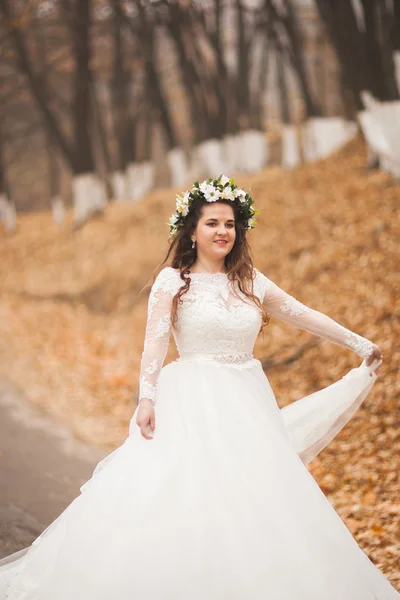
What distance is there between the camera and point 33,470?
5727 mm

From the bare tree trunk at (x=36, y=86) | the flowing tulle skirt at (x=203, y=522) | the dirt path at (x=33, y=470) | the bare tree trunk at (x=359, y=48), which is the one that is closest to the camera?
the flowing tulle skirt at (x=203, y=522)

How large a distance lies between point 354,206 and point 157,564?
8920 millimetres

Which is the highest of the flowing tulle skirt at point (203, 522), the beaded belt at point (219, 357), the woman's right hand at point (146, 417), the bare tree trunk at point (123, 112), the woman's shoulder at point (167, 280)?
the bare tree trunk at point (123, 112)

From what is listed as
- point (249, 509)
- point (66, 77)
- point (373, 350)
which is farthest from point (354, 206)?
point (66, 77)

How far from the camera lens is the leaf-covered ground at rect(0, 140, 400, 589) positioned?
5.80 m

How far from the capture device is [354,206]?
1065 centimetres

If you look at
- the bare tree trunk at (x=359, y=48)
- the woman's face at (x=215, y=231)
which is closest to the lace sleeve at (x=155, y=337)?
the woman's face at (x=215, y=231)

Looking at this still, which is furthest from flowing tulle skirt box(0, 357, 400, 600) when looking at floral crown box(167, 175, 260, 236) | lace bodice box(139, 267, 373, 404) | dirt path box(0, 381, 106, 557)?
dirt path box(0, 381, 106, 557)

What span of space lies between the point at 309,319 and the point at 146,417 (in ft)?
3.91

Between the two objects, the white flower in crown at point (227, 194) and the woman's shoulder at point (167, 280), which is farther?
the white flower in crown at point (227, 194)

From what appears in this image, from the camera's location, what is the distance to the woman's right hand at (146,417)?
120 inches

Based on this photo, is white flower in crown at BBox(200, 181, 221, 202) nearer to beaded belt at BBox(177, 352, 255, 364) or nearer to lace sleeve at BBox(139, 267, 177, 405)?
lace sleeve at BBox(139, 267, 177, 405)

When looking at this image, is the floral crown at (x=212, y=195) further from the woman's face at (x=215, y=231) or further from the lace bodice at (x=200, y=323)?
the lace bodice at (x=200, y=323)

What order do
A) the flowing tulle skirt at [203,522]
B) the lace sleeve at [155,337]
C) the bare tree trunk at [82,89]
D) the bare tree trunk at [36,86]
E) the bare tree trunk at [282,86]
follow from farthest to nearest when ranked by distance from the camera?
the bare tree trunk at [282,86], the bare tree trunk at [36,86], the bare tree trunk at [82,89], the lace sleeve at [155,337], the flowing tulle skirt at [203,522]
